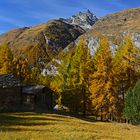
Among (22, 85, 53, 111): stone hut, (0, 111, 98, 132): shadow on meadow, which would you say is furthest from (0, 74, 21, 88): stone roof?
(0, 111, 98, 132): shadow on meadow

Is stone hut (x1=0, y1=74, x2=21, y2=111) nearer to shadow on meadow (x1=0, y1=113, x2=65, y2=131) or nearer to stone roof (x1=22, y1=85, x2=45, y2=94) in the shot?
stone roof (x1=22, y1=85, x2=45, y2=94)

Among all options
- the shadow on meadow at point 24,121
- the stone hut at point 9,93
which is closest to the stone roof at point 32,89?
the stone hut at point 9,93

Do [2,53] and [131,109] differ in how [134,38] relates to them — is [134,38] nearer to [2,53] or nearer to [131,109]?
[2,53]

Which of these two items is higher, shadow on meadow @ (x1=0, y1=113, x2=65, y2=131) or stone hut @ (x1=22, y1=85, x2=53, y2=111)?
stone hut @ (x1=22, y1=85, x2=53, y2=111)

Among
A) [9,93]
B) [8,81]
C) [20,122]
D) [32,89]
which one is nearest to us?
[20,122]

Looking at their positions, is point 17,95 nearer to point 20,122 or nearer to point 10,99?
point 10,99

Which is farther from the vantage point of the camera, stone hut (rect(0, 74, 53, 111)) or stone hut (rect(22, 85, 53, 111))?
stone hut (rect(22, 85, 53, 111))

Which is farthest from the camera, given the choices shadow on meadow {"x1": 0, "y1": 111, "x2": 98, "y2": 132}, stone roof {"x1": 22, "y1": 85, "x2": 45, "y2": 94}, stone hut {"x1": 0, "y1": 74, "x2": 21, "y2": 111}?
stone roof {"x1": 22, "y1": 85, "x2": 45, "y2": 94}

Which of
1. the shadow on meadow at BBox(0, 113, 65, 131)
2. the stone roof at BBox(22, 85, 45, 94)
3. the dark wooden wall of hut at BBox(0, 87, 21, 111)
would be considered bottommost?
the shadow on meadow at BBox(0, 113, 65, 131)

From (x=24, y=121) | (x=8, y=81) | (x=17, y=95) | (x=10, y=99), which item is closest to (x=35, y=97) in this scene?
(x=17, y=95)

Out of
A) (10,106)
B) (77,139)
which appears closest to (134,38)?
(10,106)

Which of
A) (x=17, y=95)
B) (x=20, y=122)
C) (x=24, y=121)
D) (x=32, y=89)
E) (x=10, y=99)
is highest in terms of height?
(x=32, y=89)

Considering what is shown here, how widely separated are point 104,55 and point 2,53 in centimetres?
2270

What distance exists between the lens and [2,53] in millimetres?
79312
